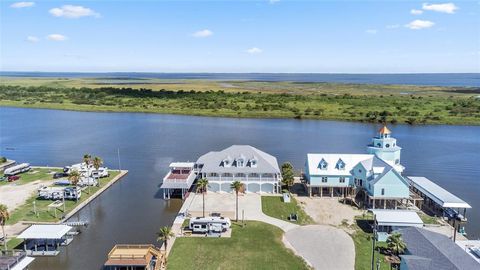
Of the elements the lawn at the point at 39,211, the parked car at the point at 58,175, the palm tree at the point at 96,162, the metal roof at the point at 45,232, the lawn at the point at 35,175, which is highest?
the palm tree at the point at 96,162

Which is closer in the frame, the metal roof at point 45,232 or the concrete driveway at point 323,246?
the concrete driveway at point 323,246

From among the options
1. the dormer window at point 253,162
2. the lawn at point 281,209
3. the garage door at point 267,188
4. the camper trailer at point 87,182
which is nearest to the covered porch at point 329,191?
the lawn at point 281,209

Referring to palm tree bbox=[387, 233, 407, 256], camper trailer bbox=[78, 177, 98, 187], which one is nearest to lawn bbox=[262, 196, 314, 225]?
palm tree bbox=[387, 233, 407, 256]

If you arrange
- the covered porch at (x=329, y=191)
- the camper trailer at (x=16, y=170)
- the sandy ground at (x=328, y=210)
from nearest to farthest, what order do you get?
the sandy ground at (x=328, y=210) < the covered porch at (x=329, y=191) < the camper trailer at (x=16, y=170)

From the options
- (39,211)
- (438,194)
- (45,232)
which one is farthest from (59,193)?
(438,194)

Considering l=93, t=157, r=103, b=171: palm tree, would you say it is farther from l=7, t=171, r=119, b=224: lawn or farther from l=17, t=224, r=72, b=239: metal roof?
l=17, t=224, r=72, b=239: metal roof

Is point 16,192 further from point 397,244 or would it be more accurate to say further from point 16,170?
point 397,244

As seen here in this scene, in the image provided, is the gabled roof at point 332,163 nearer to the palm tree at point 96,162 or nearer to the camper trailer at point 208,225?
the camper trailer at point 208,225
